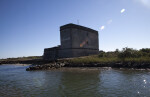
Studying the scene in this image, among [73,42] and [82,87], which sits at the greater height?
[73,42]

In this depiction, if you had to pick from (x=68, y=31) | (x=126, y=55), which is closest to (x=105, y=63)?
(x=126, y=55)

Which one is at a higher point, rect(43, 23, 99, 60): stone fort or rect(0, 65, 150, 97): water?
rect(43, 23, 99, 60): stone fort

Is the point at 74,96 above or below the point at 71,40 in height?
below

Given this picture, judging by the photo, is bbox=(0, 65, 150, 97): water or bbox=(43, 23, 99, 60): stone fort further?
bbox=(43, 23, 99, 60): stone fort

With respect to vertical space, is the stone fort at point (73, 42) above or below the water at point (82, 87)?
above

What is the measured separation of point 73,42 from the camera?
36219mm

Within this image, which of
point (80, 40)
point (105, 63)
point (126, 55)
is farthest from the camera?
point (80, 40)

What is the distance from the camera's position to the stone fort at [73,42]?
119ft

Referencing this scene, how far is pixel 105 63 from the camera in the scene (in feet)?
72.3

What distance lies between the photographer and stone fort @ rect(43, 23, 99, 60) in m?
36.3

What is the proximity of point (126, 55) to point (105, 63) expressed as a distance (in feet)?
Answer: 17.5

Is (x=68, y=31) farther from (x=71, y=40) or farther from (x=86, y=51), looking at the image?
(x=86, y=51)

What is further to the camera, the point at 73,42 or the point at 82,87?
the point at 73,42

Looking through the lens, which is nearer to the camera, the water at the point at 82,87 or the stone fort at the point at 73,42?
the water at the point at 82,87
